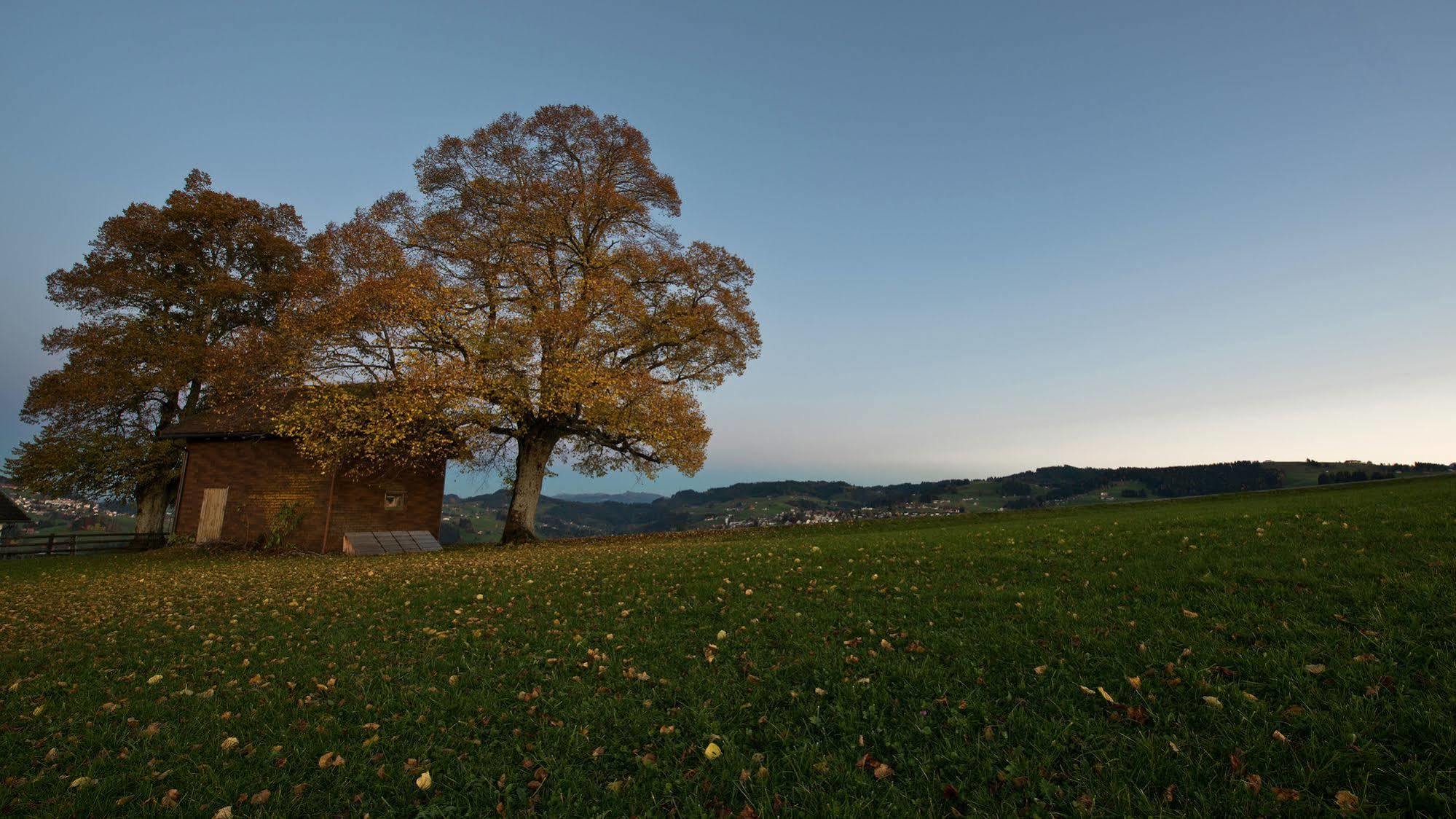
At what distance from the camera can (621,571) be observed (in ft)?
45.2

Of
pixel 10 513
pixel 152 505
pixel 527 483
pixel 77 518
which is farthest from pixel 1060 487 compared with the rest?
pixel 77 518

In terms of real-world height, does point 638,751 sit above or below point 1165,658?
below

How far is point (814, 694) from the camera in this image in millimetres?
6426

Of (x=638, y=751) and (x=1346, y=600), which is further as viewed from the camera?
(x=1346, y=600)

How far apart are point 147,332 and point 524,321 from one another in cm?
2696

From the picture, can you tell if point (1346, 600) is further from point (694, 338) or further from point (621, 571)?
point (694, 338)

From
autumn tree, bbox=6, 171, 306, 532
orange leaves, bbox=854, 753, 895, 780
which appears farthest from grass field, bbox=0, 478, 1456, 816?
autumn tree, bbox=6, 171, 306, 532

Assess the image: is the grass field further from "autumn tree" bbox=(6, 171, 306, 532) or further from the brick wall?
"autumn tree" bbox=(6, 171, 306, 532)

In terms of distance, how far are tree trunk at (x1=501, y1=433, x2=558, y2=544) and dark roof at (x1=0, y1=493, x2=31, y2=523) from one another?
117 feet

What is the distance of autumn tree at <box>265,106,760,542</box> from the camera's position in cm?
2356

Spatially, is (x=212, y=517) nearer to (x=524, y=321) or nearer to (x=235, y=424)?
(x=235, y=424)

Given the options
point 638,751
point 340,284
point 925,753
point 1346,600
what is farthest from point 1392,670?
point 340,284

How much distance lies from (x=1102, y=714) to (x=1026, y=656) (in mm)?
1317

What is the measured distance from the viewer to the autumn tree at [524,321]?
77.3 feet
